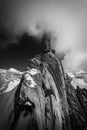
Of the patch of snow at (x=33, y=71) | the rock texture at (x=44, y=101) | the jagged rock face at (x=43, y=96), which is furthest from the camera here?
the patch of snow at (x=33, y=71)

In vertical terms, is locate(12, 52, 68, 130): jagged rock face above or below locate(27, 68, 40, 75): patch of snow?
below

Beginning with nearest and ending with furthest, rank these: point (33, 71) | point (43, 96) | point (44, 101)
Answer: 1. point (44, 101)
2. point (43, 96)
3. point (33, 71)

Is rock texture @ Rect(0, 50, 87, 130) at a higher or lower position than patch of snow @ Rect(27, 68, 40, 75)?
lower

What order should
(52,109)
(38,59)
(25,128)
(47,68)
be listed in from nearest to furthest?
(25,128)
(52,109)
(47,68)
(38,59)

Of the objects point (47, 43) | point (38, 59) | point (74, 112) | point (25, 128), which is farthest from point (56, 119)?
point (47, 43)

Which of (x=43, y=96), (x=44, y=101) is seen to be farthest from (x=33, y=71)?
(x=44, y=101)

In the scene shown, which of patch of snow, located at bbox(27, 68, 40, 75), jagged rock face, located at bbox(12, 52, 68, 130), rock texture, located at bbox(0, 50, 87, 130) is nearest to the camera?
jagged rock face, located at bbox(12, 52, 68, 130)

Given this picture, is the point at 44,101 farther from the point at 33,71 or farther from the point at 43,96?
the point at 33,71

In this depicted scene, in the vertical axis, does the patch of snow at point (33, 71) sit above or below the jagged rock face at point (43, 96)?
above

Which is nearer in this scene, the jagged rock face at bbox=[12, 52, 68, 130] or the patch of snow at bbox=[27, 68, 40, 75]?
the jagged rock face at bbox=[12, 52, 68, 130]

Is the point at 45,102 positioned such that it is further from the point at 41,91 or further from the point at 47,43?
the point at 47,43

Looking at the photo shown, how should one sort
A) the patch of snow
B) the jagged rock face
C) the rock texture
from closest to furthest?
1. the jagged rock face
2. the rock texture
3. the patch of snow
